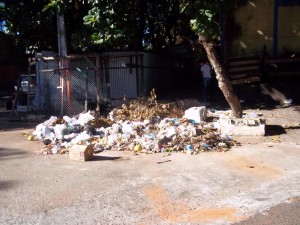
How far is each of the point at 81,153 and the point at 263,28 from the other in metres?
8.99

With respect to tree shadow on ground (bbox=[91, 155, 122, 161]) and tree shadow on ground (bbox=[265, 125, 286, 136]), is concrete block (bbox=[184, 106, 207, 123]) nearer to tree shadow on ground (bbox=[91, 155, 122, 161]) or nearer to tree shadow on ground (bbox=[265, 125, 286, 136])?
tree shadow on ground (bbox=[265, 125, 286, 136])

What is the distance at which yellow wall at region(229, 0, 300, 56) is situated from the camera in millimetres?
13516

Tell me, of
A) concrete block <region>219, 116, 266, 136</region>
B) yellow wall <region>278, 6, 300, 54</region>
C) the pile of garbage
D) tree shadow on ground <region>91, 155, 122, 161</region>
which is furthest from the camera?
yellow wall <region>278, 6, 300, 54</region>

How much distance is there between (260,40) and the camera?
1385 centimetres

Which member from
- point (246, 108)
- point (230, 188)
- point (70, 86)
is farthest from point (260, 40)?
point (230, 188)

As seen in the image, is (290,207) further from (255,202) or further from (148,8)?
(148,8)

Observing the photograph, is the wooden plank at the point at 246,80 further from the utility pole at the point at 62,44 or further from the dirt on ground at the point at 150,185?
the utility pole at the point at 62,44

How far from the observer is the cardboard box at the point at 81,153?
24.5 ft

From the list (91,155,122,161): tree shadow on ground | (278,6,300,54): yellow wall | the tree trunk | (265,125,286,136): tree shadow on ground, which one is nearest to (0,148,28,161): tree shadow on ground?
(91,155,122,161): tree shadow on ground

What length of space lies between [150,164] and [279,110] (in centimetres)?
594

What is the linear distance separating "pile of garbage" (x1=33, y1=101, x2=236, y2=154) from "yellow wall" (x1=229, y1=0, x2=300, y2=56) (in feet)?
14.2

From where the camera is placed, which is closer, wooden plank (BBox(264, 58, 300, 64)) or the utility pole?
wooden plank (BBox(264, 58, 300, 64))

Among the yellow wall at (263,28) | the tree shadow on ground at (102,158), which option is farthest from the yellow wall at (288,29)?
the tree shadow on ground at (102,158)

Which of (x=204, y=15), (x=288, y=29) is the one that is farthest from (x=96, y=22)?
(x=288, y=29)
